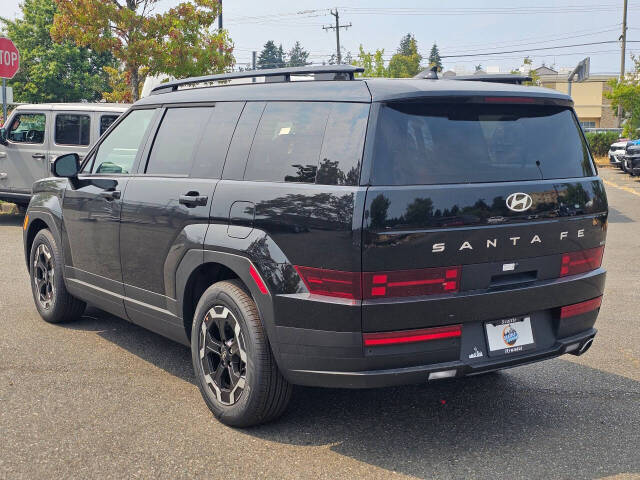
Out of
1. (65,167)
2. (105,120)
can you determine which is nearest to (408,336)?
(65,167)

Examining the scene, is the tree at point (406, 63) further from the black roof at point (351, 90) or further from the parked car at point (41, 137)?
the black roof at point (351, 90)

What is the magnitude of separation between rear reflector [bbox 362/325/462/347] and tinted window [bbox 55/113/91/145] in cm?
1025

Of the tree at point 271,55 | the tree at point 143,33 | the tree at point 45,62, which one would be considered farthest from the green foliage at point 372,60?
the tree at point 271,55

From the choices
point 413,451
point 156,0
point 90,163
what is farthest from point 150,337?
point 156,0

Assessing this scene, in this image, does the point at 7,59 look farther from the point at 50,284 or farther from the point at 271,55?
the point at 271,55

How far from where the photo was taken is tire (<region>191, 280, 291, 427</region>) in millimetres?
3905

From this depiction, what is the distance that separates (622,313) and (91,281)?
15.4 ft

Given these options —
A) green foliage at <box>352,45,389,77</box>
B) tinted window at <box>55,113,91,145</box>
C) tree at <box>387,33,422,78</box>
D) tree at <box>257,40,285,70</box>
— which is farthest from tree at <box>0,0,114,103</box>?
tree at <box>257,40,285,70</box>

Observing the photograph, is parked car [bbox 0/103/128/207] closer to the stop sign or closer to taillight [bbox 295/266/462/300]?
the stop sign

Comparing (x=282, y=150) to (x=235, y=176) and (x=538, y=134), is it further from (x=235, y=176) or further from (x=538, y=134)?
(x=538, y=134)

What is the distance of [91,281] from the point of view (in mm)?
5551

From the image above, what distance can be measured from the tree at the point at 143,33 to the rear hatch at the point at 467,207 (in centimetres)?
1795

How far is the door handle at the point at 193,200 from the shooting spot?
4.33 m

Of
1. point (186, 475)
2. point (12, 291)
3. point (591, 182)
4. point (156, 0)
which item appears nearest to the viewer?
point (186, 475)
